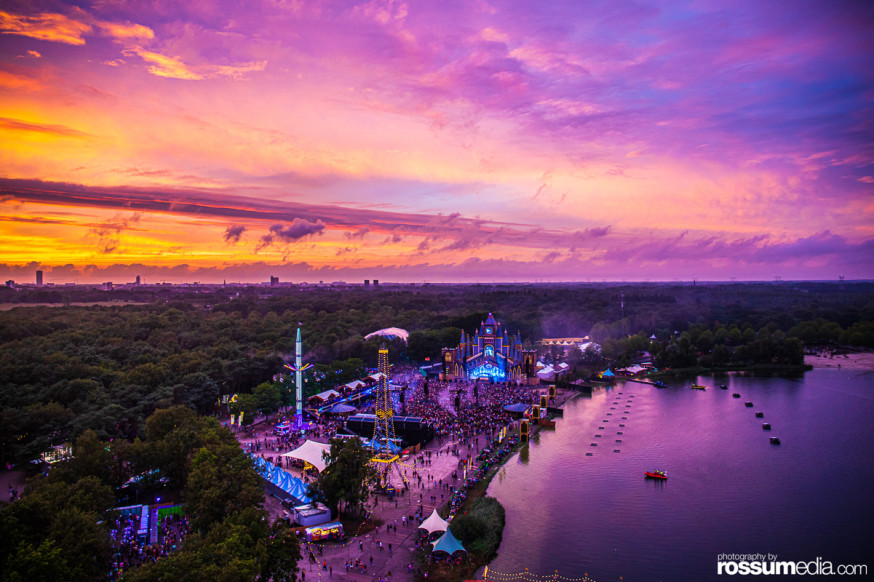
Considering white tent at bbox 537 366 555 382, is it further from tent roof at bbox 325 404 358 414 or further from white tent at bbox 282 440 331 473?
white tent at bbox 282 440 331 473

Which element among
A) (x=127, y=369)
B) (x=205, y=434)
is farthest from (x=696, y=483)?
(x=127, y=369)

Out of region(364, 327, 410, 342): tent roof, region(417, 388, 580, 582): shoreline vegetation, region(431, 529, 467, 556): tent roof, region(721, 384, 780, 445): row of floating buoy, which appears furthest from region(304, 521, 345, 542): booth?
region(364, 327, 410, 342): tent roof

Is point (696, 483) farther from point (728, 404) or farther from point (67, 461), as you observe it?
point (67, 461)

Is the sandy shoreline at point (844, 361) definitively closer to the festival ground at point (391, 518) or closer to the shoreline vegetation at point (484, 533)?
the shoreline vegetation at point (484, 533)

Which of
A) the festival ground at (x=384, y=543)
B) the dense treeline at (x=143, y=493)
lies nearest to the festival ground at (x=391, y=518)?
the festival ground at (x=384, y=543)

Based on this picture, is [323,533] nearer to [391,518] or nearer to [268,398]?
[391,518]

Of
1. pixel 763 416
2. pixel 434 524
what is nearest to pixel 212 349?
pixel 434 524
